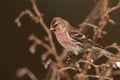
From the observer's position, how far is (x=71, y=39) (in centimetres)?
83

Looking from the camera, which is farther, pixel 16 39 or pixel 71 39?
pixel 16 39

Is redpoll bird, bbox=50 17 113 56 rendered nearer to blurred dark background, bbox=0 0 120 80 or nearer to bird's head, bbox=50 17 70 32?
bird's head, bbox=50 17 70 32

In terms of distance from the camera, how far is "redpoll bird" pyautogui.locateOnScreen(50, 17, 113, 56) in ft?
2.45

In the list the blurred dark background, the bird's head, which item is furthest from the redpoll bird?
the blurred dark background

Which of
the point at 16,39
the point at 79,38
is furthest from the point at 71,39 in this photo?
the point at 16,39

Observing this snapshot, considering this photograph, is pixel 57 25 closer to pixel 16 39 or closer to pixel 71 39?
pixel 71 39

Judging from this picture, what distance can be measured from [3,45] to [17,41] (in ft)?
0.21

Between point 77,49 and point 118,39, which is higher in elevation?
point 77,49

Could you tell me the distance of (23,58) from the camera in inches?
71.4

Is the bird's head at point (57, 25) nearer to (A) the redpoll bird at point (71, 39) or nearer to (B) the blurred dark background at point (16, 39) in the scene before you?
(A) the redpoll bird at point (71, 39)

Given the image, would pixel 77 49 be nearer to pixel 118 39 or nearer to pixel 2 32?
pixel 118 39

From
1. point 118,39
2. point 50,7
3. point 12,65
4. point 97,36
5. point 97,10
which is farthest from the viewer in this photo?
point 12,65

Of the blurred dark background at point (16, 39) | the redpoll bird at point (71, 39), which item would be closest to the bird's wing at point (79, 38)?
the redpoll bird at point (71, 39)

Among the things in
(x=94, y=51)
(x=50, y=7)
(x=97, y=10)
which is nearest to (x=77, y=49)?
(x=94, y=51)
